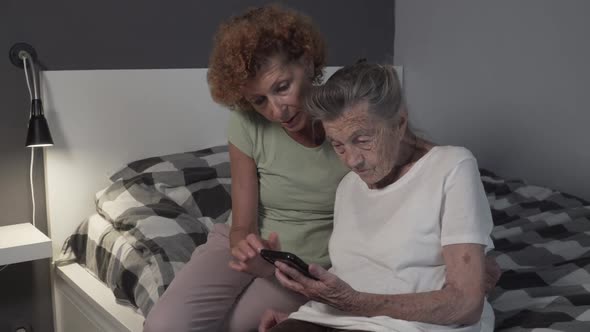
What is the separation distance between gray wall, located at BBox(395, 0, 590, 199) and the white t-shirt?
4.52ft

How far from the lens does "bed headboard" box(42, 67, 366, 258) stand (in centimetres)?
218

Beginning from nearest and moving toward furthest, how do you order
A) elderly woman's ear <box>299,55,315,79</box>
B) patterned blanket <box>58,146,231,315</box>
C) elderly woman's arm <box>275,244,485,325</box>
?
elderly woman's arm <box>275,244,485,325</box>
elderly woman's ear <box>299,55,315,79</box>
patterned blanket <box>58,146,231,315</box>

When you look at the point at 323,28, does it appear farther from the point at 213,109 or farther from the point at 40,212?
the point at 40,212

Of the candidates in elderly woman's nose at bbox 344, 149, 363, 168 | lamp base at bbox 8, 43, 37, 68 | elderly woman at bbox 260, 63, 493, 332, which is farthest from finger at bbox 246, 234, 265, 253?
lamp base at bbox 8, 43, 37, 68

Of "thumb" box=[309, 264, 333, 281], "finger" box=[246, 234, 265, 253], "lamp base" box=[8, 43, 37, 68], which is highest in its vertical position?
"lamp base" box=[8, 43, 37, 68]

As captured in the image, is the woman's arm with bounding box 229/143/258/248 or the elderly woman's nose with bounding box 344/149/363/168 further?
the woman's arm with bounding box 229/143/258/248

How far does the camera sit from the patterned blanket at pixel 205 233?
1.52 m

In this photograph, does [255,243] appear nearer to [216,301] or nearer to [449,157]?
[216,301]

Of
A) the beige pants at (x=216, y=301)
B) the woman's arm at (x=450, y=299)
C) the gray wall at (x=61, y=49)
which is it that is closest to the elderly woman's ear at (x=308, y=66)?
the beige pants at (x=216, y=301)

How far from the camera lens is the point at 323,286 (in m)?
1.16

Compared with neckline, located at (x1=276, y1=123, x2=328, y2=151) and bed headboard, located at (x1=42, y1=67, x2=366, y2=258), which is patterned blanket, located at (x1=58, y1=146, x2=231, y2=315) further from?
neckline, located at (x1=276, y1=123, x2=328, y2=151)

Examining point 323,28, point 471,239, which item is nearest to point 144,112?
point 323,28

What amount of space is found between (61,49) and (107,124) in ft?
0.96

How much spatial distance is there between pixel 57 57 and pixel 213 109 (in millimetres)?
585
